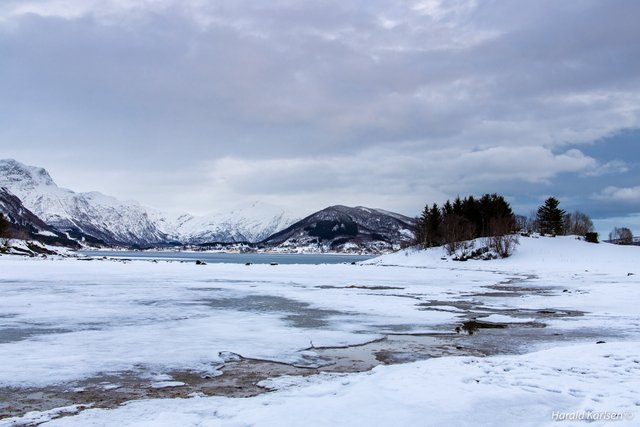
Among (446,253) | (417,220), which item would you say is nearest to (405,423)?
(446,253)

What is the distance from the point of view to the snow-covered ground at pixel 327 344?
7.14 m

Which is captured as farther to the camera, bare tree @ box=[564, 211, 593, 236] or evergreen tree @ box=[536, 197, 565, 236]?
bare tree @ box=[564, 211, 593, 236]

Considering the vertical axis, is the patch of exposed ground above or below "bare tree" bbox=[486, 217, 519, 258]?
below

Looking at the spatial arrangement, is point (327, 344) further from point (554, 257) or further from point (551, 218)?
point (551, 218)

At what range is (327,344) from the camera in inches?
538

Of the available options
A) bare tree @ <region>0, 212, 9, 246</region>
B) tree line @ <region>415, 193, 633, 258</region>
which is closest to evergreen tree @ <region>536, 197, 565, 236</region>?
tree line @ <region>415, 193, 633, 258</region>

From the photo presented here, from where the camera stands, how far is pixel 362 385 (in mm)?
8570

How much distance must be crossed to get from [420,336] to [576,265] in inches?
2410

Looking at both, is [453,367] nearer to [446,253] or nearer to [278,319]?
[278,319]

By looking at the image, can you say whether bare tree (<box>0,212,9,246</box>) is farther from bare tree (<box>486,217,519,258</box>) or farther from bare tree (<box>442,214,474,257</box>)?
bare tree (<box>486,217,519,258</box>)

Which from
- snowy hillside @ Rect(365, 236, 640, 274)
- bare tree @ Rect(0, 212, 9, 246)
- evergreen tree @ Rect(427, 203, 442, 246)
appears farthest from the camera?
bare tree @ Rect(0, 212, 9, 246)

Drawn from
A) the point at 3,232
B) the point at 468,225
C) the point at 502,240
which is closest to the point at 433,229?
the point at 468,225

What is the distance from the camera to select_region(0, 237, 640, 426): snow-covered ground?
7.14 m

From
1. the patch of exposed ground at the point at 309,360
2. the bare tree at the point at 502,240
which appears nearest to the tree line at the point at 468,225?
the bare tree at the point at 502,240
